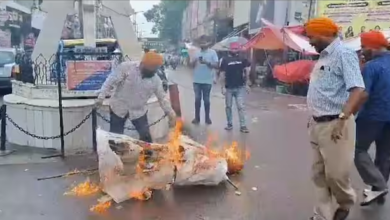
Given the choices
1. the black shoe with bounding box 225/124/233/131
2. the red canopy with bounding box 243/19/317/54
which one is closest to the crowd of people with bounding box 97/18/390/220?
the black shoe with bounding box 225/124/233/131

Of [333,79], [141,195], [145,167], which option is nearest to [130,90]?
[145,167]

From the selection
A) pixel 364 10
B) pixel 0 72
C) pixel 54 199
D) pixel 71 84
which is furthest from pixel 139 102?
pixel 364 10

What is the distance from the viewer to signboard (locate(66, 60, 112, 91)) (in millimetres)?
8430

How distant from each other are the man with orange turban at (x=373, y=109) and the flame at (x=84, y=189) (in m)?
2.95

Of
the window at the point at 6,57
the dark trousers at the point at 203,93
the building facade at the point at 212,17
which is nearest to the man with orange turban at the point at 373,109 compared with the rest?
the dark trousers at the point at 203,93

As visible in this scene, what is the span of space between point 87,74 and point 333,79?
508 centimetres

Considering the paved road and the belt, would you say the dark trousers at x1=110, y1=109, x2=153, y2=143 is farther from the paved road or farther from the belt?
the belt

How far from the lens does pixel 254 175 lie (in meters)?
6.76

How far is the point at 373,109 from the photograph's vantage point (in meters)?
5.29

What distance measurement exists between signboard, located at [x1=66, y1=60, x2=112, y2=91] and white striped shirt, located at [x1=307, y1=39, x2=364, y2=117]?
4773mm

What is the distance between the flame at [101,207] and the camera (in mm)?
5273

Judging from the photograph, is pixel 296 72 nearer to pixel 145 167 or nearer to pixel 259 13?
pixel 259 13

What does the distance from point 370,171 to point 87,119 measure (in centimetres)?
453

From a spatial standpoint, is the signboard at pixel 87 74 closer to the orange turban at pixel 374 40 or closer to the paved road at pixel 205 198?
the paved road at pixel 205 198
